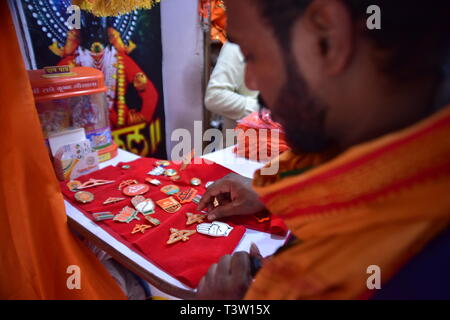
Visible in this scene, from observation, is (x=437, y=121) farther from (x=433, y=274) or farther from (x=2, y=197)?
(x=2, y=197)

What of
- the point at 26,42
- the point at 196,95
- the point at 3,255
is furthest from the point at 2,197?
the point at 196,95

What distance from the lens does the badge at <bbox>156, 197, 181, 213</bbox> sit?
2.78 feet

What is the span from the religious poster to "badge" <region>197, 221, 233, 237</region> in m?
1.03

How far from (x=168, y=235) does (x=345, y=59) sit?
0.58 meters

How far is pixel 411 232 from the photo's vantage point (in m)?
0.36

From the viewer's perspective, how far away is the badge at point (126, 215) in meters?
0.79

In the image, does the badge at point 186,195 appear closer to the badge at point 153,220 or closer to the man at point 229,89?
the badge at point 153,220

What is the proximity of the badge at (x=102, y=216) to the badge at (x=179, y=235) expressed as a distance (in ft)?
0.61

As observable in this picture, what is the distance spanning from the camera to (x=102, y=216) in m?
0.79

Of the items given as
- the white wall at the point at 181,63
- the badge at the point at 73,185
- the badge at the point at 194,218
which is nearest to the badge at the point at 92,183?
the badge at the point at 73,185

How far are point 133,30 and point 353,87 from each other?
67.6 inches

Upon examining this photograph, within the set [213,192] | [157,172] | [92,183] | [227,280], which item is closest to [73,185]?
[92,183]

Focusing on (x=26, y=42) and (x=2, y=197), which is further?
(x=26, y=42)

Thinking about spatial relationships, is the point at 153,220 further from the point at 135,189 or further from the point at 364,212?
the point at 364,212
